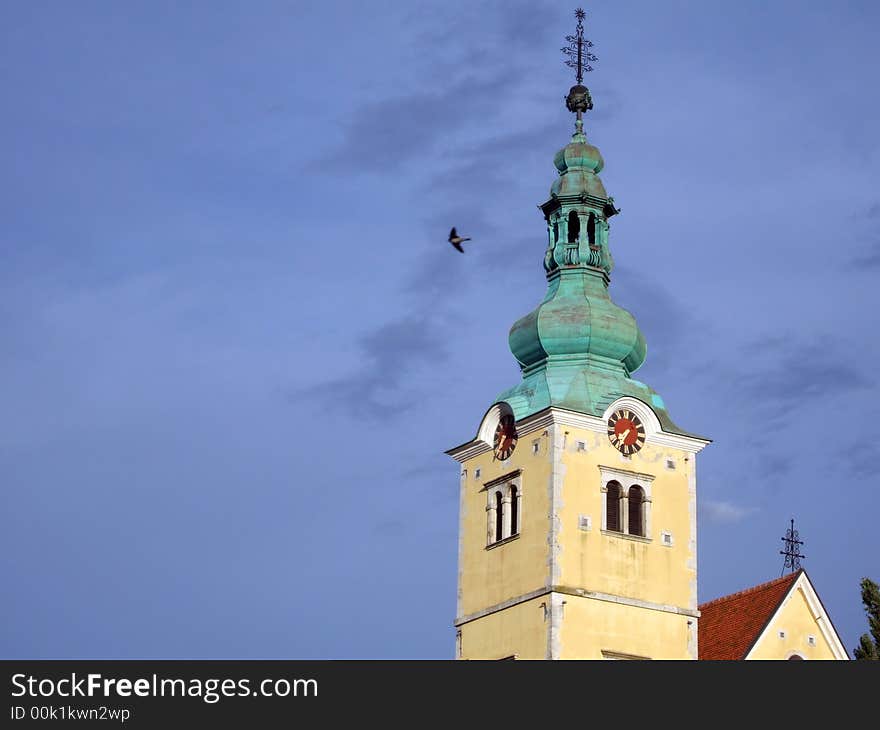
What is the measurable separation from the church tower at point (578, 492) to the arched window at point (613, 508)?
0.22 ft

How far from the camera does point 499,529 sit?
74688mm

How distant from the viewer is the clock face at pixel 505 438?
74875 mm

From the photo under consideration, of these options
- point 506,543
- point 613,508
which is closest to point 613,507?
point 613,508

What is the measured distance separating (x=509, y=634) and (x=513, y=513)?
3.69 meters

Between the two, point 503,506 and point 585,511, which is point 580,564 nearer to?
point 585,511

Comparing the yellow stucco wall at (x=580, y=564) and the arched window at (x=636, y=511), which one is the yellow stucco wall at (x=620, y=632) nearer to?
the yellow stucco wall at (x=580, y=564)

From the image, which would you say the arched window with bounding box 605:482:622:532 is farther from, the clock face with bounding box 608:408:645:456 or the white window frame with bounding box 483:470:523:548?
the white window frame with bounding box 483:470:523:548

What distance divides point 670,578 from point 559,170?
13713 mm

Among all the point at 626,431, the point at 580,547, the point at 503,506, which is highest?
the point at 626,431

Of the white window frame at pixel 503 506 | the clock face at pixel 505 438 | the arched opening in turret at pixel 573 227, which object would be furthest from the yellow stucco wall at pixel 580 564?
the arched opening in turret at pixel 573 227

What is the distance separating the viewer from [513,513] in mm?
74188
